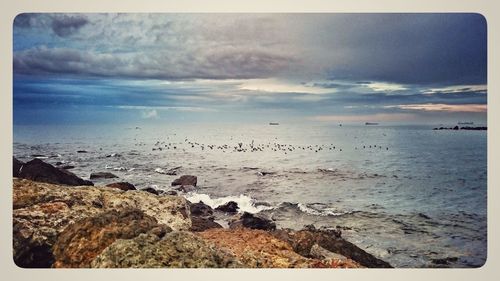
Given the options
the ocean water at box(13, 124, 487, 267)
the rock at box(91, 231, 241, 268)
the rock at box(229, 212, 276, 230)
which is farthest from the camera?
the rock at box(229, 212, 276, 230)

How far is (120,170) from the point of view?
502 cm

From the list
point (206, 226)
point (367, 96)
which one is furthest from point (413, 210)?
point (206, 226)

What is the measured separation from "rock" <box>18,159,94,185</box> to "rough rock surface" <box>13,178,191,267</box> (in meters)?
0.05

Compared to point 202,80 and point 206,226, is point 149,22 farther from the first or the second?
point 206,226

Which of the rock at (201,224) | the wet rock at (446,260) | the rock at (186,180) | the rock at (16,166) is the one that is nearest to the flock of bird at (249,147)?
the rock at (186,180)

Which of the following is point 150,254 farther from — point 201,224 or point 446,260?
point 446,260

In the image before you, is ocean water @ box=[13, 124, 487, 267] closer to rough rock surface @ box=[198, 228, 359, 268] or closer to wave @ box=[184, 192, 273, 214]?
wave @ box=[184, 192, 273, 214]

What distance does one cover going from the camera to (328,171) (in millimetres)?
4945

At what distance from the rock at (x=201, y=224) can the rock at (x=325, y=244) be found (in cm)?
55

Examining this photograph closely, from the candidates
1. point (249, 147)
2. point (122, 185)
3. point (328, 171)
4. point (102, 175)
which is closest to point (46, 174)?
point (102, 175)

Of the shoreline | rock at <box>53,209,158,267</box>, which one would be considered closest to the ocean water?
the shoreline

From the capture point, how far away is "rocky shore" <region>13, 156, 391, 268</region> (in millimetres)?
4754

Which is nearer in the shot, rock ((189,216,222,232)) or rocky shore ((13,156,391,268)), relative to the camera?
rocky shore ((13,156,391,268))

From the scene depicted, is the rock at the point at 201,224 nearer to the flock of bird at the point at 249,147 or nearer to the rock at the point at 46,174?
the flock of bird at the point at 249,147
